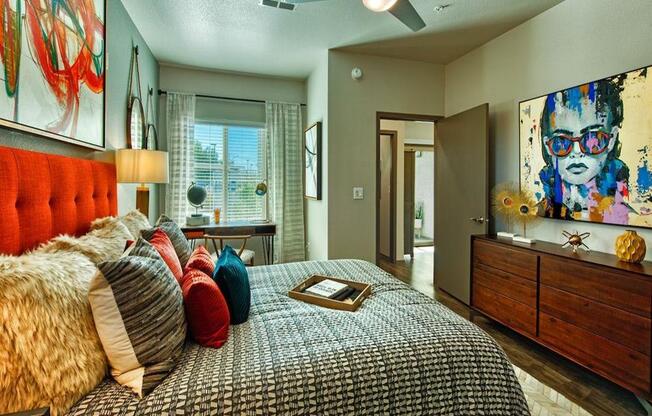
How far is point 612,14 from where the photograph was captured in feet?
7.03

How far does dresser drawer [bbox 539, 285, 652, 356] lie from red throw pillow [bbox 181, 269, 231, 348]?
2076 millimetres

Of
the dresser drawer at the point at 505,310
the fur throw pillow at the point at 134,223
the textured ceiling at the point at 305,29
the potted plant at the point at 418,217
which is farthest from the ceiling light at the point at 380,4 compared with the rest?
the potted plant at the point at 418,217

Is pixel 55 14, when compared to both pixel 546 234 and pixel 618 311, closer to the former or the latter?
pixel 618 311

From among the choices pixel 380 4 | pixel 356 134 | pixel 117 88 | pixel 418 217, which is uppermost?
pixel 380 4

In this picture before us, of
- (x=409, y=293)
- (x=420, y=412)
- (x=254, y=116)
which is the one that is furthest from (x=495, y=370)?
(x=254, y=116)

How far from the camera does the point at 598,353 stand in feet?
6.07

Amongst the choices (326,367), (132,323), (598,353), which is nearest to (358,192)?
(598,353)

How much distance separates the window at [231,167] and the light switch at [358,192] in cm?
145

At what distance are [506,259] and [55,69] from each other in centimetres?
310

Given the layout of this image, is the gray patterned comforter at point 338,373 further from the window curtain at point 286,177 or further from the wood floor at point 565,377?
the window curtain at point 286,177

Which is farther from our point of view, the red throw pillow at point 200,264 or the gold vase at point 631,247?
the gold vase at point 631,247

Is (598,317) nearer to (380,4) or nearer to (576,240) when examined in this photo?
(576,240)

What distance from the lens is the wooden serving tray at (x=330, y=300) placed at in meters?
1.50

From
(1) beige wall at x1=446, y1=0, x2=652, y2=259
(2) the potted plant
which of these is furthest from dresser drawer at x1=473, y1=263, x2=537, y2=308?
(2) the potted plant
